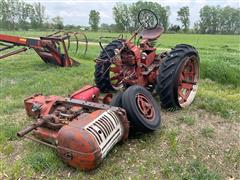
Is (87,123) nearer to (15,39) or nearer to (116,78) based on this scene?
(116,78)

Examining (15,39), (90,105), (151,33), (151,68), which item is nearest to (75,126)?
(90,105)

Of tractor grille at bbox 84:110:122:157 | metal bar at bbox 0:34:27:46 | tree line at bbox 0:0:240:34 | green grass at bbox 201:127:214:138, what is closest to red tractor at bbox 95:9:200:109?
green grass at bbox 201:127:214:138

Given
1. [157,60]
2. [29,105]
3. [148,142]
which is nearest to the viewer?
[148,142]

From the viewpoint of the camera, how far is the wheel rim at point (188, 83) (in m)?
4.96

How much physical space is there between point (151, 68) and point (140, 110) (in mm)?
1580

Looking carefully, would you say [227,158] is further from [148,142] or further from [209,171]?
[148,142]

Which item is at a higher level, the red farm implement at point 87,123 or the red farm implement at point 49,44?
the red farm implement at point 49,44

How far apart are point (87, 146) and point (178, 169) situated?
3.37 feet

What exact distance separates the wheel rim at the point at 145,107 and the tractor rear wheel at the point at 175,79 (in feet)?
1.86

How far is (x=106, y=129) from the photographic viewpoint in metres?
3.11

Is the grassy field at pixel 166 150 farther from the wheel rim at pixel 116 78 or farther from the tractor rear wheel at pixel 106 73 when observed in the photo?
the tractor rear wheel at pixel 106 73

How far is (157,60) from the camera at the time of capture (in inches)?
211

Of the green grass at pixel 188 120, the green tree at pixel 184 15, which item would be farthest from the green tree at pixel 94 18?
the green grass at pixel 188 120

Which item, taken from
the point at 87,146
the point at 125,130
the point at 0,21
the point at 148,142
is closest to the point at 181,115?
the point at 148,142
